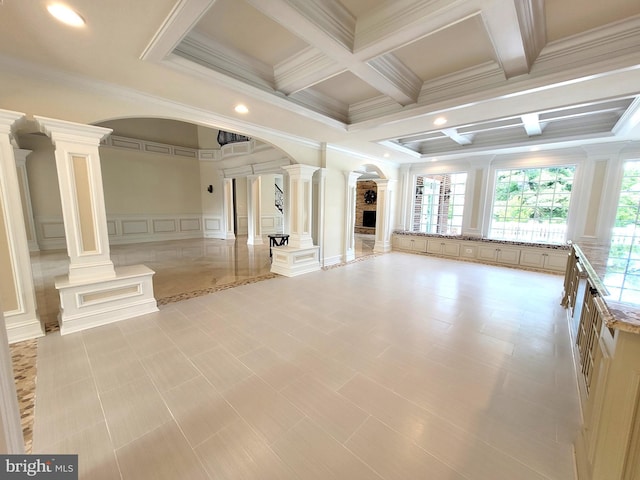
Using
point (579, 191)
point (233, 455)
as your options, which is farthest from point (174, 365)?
point (579, 191)

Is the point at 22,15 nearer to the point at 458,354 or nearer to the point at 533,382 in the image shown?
the point at 458,354

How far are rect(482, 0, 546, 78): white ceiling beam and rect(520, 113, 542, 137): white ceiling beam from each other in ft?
4.61

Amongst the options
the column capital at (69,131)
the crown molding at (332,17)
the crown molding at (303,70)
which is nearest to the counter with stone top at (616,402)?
the crown molding at (332,17)

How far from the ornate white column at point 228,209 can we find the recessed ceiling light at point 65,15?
731 centimetres

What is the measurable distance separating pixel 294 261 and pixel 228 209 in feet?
17.6

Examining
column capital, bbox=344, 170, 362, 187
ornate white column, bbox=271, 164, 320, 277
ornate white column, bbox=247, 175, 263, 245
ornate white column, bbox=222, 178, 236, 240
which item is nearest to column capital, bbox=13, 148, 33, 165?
ornate white column, bbox=222, 178, 236, 240

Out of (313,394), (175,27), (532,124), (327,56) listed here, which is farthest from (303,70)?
(532,124)

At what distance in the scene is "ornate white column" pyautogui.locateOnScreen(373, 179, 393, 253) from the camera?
24.7ft

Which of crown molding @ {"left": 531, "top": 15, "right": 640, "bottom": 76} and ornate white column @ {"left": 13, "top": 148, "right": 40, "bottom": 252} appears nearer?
crown molding @ {"left": 531, "top": 15, "right": 640, "bottom": 76}

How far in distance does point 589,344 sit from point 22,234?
5213 mm

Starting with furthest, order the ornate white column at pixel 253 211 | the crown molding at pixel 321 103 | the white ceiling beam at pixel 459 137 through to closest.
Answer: the ornate white column at pixel 253 211 → the white ceiling beam at pixel 459 137 → the crown molding at pixel 321 103

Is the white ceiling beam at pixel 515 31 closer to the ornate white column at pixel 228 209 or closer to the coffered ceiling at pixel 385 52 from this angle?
the coffered ceiling at pixel 385 52

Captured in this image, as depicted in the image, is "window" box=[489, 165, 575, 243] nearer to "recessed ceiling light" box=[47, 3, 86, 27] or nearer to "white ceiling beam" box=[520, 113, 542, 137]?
"white ceiling beam" box=[520, 113, 542, 137]

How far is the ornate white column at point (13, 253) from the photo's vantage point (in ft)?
7.57
